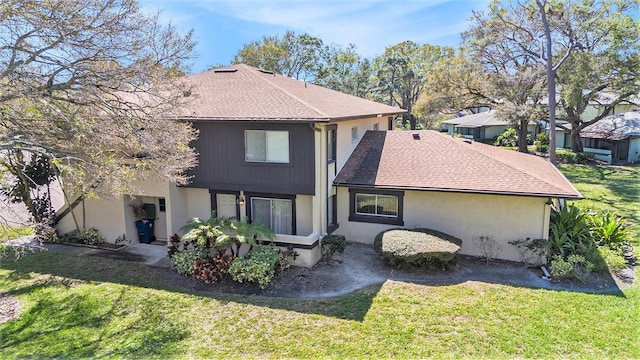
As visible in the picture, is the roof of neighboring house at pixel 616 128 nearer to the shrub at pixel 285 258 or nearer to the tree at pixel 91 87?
the shrub at pixel 285 258

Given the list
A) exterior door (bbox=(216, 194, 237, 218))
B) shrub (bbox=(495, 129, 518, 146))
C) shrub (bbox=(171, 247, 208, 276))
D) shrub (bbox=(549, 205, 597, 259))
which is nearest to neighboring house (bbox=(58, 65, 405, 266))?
exterior door (bbox=(216, 194, 237, 218))

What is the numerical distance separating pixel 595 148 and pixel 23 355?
40.9m

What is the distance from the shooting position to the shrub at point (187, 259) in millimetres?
12375

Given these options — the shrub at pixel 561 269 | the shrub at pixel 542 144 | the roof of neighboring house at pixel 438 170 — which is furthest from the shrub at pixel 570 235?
the shrub at pixel 542 144

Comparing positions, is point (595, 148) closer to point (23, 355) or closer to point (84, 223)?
point (84, 223)

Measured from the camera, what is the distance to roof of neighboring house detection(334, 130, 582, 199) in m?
13.1

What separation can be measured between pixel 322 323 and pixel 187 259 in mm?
5216

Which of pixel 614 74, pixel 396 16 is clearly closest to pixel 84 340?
pixel 396 16

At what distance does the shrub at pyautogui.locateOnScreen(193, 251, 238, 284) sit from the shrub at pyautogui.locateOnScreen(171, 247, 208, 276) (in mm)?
286

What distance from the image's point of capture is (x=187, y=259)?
12484 mm

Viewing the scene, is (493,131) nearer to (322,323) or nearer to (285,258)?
(285,258)

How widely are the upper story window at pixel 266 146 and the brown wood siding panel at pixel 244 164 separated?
169 mm

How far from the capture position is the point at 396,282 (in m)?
11.6

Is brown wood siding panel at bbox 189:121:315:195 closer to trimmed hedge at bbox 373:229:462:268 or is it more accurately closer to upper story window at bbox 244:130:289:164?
upper story window at bbox 244:130:289:164
